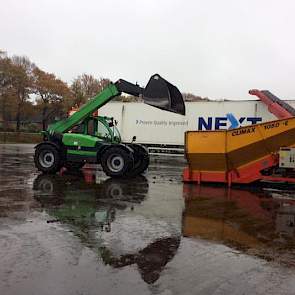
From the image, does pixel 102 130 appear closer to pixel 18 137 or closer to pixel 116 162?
pixel 116 162

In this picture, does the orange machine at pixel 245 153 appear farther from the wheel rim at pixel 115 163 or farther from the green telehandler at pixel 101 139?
the wheel rim at pixel 115 163

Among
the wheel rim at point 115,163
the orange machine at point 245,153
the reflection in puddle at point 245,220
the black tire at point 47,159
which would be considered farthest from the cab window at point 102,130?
the reflection in puddle at point 245,220

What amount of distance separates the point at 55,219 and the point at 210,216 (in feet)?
9.45

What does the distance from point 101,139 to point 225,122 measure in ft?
36.5

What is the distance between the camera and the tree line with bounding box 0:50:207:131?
61.4m

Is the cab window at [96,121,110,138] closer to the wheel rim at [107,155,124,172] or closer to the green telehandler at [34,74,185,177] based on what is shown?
the green telehandler at [34,74,185,177]

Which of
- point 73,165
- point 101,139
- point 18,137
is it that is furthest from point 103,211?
point 18,137

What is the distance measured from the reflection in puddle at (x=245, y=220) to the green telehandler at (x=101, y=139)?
3507mm

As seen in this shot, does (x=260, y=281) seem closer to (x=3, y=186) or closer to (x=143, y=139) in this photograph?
(x=3, y=186)

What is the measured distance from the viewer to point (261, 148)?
13.6 m

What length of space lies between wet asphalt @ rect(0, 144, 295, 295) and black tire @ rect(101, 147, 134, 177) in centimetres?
319

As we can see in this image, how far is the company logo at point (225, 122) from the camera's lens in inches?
974

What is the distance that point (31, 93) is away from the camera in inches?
2628

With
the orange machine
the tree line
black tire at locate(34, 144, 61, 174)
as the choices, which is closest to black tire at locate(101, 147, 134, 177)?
black tire at locate(34, 144, 61, 174)
